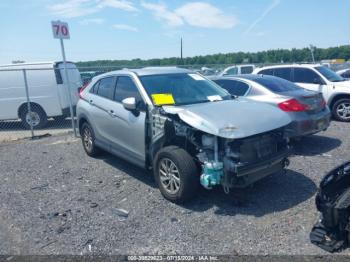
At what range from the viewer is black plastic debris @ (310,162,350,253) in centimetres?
323

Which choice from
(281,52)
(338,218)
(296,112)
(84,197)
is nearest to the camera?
(338,218)

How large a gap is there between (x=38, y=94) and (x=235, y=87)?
7.00 meters

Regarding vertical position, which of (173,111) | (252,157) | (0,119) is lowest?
(0,119)

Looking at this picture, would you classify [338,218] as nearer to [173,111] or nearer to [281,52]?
[173,111]

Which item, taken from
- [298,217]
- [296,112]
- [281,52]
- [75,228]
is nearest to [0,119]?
[75,228]

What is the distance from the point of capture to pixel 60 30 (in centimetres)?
891

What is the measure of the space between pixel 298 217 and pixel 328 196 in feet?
2.25

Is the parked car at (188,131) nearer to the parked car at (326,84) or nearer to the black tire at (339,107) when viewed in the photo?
the parked car at (326,84)

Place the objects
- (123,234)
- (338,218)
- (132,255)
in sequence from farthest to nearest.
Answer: (123,234) < (132,255) < (338,218)

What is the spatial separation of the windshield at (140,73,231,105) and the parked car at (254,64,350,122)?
5736 mm

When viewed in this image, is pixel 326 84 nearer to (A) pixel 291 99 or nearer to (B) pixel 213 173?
(A) pixel 291 99

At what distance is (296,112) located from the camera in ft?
21.3

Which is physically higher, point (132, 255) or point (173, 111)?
point (173, 111)

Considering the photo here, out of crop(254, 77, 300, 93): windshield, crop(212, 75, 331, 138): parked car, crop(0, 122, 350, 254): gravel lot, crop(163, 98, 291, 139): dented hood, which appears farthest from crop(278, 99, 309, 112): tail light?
crop(163, 98, 291, 139): dented hood
